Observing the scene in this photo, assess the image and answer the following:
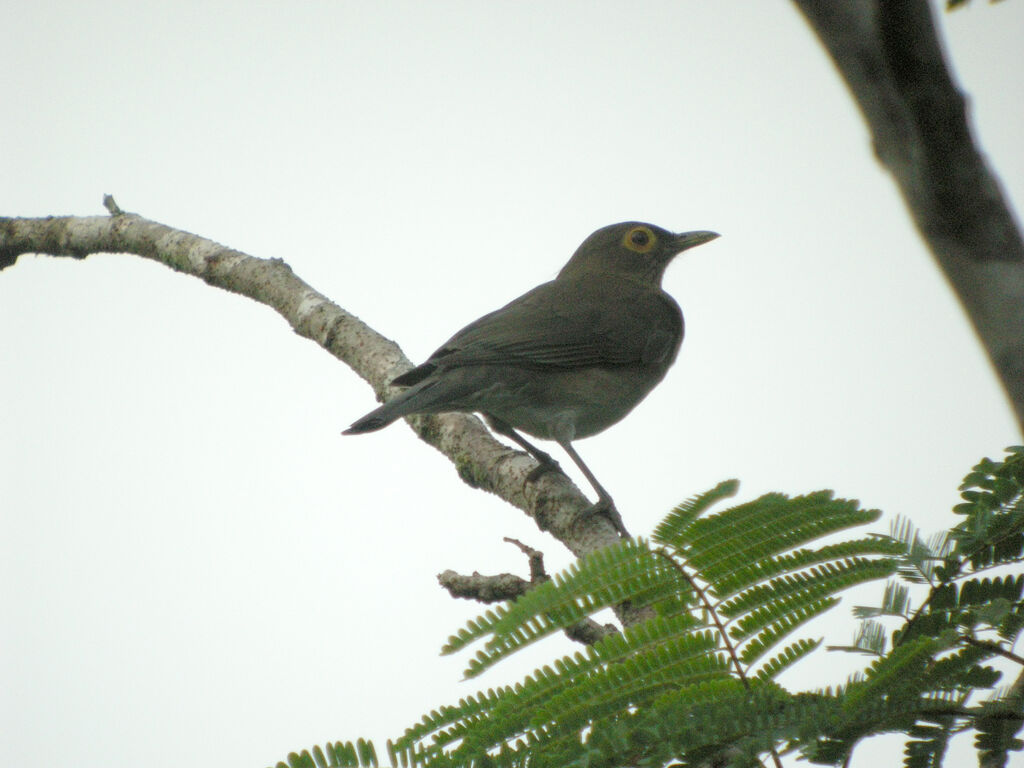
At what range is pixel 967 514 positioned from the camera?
7.54 ft

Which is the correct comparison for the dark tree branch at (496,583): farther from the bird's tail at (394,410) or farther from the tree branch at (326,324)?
the bird's tail at (394,410)

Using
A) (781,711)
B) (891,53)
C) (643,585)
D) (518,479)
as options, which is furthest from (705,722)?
(518,479)

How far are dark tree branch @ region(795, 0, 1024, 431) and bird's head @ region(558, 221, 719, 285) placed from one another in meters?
6.65

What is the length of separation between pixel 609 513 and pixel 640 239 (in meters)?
3.79

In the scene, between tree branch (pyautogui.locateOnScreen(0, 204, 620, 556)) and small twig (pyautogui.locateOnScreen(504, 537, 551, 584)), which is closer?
small twig (pyautogui.locateOnScreen(504, 537, 551, 584))

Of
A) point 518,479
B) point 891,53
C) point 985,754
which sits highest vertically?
point 518,479

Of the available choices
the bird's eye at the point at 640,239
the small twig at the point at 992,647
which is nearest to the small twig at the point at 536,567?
the small twig at the point at 992,647

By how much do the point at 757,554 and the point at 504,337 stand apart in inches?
146

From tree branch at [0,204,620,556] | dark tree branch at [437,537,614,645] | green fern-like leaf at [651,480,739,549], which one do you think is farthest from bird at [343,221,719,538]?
green fern-like leaf at [651,480,739,549]

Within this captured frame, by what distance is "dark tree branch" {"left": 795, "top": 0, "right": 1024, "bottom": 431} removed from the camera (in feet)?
3.29

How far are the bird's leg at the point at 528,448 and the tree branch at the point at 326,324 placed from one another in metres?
0.03

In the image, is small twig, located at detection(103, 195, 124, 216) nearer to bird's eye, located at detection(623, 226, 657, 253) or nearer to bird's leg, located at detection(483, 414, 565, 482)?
bird's leg, located at detection(483, 414, 565, 482)

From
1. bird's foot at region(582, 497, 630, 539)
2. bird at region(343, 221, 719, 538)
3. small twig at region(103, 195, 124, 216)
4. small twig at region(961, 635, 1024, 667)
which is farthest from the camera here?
small twig at region(103, 195, 124, 216)

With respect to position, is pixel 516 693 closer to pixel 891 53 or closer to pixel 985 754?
pixel 985 754
